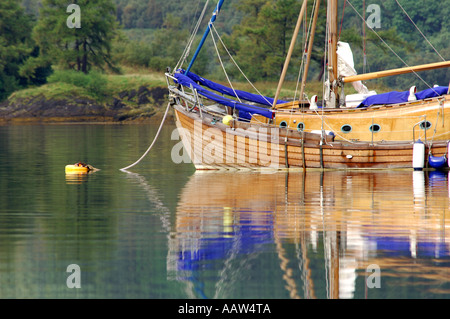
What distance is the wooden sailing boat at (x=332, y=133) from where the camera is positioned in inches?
1120

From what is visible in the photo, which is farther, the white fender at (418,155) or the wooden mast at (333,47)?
the wooden mast at (333,47)

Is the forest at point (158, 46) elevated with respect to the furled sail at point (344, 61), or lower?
elevated

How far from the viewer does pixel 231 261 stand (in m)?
13.5

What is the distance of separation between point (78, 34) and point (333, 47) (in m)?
66.7

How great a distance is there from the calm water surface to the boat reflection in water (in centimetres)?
3

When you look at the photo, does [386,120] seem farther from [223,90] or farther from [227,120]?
[223,90]

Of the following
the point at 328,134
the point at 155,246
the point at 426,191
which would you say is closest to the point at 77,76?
the point at 328,134

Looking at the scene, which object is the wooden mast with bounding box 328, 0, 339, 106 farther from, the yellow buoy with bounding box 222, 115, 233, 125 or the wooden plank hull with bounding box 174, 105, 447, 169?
the yellow buoy with bounding box 222, 115, 233, 125

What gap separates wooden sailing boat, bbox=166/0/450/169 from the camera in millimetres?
28438

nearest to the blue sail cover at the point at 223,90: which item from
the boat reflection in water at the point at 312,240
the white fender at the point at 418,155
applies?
the white fender at the point at 418,155

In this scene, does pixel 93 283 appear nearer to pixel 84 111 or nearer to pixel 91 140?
pixel 91 140

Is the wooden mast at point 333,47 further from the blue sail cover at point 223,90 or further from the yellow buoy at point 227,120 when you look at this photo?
the yellow buoy at point 227,120

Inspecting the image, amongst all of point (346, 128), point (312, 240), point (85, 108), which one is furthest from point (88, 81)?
point (312, 240)

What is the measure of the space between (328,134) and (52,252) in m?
16.4
